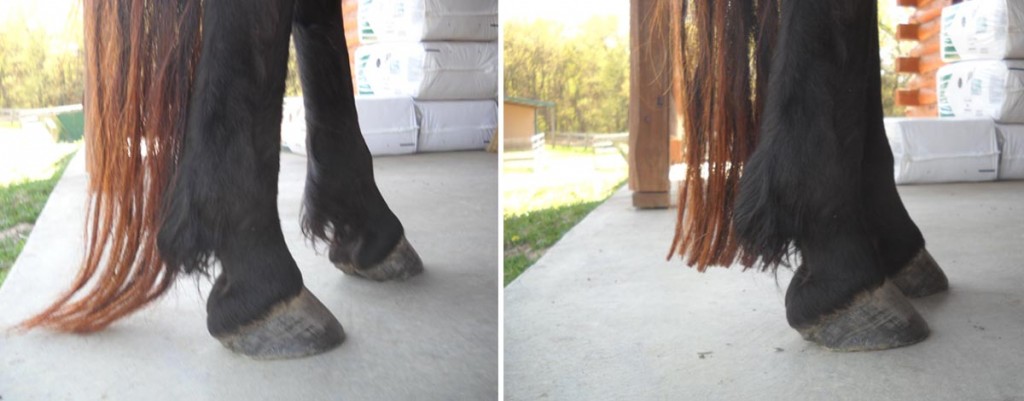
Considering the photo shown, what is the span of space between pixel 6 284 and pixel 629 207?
0.63 metres

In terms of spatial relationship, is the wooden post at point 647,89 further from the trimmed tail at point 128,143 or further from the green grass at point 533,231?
the trimmed tail at point 128,143

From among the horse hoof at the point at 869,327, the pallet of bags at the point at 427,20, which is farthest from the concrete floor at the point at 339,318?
the horse hoof at the point at 869,327

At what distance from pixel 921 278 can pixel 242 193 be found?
69 centimetres

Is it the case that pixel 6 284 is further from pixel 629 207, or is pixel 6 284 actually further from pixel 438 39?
pixel 629 207

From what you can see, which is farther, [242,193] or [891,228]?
[891,228]

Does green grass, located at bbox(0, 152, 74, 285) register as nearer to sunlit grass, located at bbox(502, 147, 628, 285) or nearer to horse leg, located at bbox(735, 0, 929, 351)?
sunlit grass, located at bbox(502, 147, 628, 285)

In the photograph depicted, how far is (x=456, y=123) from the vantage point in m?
0.93

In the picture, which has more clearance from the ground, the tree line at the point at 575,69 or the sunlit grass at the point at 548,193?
the tree line at the point at 575,69

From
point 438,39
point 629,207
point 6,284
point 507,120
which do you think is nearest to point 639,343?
point 629,207

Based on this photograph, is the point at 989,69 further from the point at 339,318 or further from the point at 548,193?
the point at 339,318

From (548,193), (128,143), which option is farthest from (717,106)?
(128,143)

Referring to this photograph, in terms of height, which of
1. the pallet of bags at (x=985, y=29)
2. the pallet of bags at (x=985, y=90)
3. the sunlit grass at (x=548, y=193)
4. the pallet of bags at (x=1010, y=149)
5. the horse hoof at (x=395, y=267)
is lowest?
the horse hoof at (x=395, y=267)

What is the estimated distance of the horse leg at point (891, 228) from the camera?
96 centimetres

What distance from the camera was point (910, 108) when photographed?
0.97 metres
